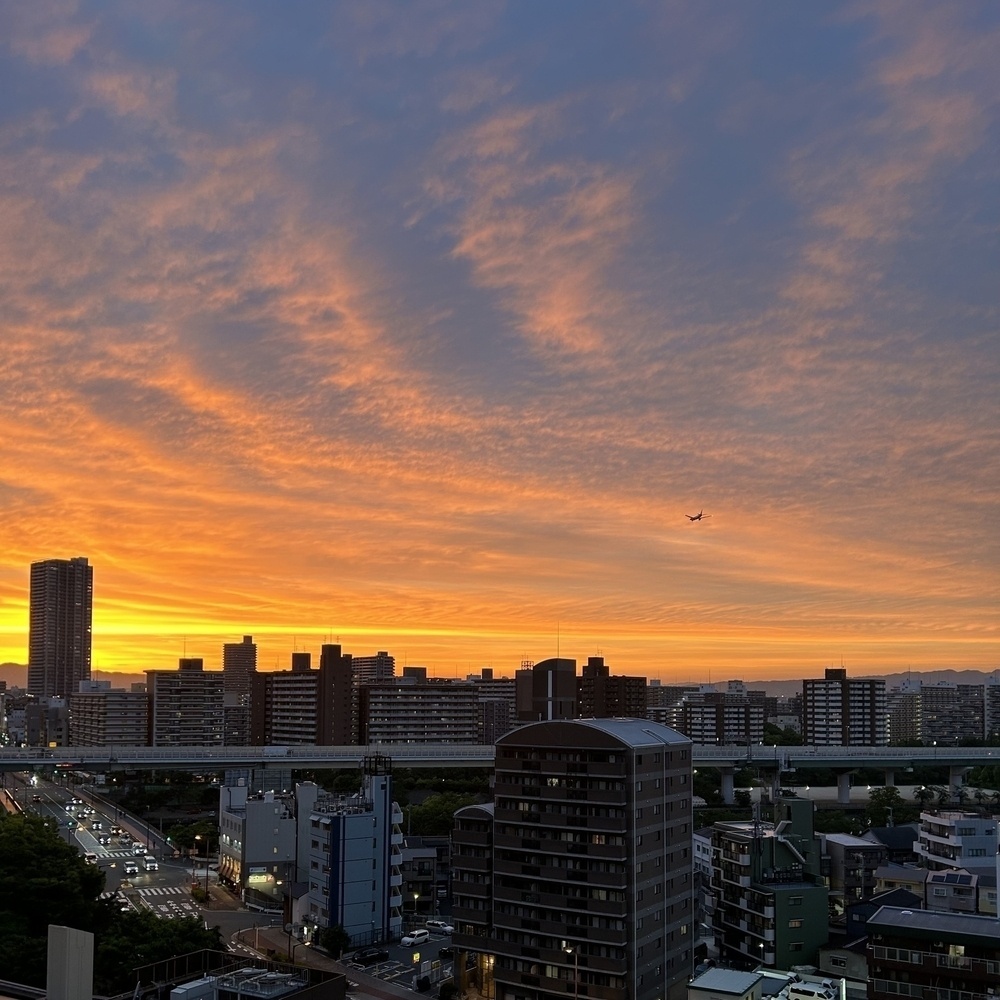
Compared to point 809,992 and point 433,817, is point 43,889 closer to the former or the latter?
point 809,992

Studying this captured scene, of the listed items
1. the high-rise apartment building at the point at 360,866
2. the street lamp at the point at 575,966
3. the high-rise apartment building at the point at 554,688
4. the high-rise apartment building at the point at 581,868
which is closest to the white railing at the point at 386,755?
the high-rise apartment building at the point at 554,688

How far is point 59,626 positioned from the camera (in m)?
168

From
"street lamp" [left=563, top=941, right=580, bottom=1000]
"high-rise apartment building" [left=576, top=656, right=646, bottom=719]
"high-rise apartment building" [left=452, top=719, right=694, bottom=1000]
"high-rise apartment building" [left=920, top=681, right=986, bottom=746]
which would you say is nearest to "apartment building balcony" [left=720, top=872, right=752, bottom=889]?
"high-rise apartment building" [left=452, top=719, right=694, bottom=1000]

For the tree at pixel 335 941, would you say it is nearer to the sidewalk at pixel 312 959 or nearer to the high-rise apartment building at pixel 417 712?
the sidewalk at pixel 312 959

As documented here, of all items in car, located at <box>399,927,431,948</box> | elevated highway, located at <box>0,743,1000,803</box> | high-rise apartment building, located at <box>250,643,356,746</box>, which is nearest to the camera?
car, located at <box>399,927,431,948</box>

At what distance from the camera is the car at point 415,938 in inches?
1300

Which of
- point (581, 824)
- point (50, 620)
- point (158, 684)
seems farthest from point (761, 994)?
point (50, 620)

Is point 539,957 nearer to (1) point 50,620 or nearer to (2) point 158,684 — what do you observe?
(2) point 158,684

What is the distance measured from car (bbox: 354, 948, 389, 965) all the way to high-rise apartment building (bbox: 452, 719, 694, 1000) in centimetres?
426

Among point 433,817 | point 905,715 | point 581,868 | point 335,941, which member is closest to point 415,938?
point 335,941

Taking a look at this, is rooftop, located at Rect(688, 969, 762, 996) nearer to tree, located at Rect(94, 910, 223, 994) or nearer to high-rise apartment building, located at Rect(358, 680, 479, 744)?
tree, located at Rect(94, 910, 223, 994)

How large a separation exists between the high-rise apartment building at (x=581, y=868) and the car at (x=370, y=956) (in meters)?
4.26

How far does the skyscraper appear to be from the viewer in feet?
547

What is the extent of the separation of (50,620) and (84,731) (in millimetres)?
75347
